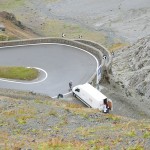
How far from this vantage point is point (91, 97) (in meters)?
36.9

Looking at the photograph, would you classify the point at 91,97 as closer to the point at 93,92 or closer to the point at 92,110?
the point at 93,92

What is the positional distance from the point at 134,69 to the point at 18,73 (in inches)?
903

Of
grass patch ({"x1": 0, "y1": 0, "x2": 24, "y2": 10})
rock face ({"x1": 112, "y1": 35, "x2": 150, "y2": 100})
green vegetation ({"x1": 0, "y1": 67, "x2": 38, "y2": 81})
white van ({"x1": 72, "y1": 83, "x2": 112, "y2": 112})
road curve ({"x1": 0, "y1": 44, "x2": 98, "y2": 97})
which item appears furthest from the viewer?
grass patch ({"x1": 0, "y1": 0, "x2": 24, "y2": 10})

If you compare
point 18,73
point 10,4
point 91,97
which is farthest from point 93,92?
point 10,4

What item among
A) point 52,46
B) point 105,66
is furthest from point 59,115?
point 52,46

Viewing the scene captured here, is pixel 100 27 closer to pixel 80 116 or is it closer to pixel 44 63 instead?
pixel 44 63

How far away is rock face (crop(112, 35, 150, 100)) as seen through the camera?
5028cm

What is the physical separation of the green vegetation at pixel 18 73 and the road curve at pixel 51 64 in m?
0.74

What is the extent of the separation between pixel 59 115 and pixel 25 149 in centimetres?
980

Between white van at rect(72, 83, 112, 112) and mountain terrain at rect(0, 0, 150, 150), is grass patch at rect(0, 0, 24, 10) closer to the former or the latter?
mountain terrain at rect(0, 0, 150, 150)

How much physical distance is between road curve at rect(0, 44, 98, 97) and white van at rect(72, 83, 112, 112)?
240cm

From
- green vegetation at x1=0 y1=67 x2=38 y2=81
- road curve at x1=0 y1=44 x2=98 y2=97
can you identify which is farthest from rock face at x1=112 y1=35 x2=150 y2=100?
green vegetation at x1=0 y1=67 x2=38 y2=81

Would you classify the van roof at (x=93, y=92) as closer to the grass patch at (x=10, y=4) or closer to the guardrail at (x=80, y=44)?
the guardrail at (x=80, y=44)

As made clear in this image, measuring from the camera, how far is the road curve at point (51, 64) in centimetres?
4162
